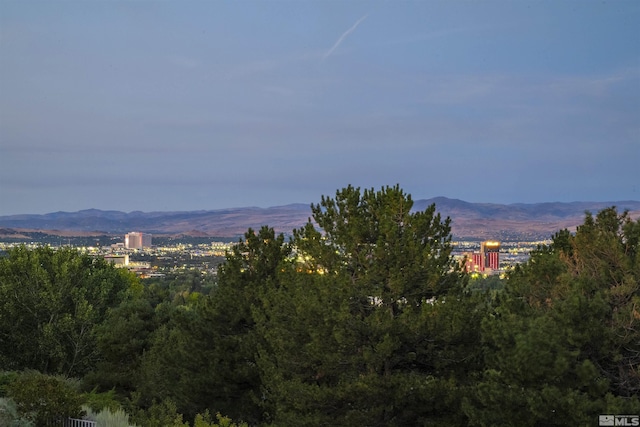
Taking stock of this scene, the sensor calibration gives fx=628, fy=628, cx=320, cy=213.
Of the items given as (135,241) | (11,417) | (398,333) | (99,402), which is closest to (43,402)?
(11,417)

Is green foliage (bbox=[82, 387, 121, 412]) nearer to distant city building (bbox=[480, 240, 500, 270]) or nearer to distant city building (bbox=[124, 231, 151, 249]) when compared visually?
distant city building (bbox=[480, 240, 500, 270])

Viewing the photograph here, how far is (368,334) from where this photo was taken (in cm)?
1413

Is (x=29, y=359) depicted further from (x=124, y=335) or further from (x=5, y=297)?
(x=124, y=335)

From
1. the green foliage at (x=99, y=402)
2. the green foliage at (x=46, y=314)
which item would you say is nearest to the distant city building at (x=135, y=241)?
the green foliage at (x=46, y=314)

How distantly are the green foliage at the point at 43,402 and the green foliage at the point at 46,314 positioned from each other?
57.1ft

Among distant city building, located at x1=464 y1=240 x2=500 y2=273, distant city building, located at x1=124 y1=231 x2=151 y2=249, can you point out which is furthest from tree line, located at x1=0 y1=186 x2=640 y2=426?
distant city building, located at x1=124 y1=231 x2=151 y2=249

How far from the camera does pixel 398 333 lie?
45.8ft

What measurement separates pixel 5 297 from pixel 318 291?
82.3ft

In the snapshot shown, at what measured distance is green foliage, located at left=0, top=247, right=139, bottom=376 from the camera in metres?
33.1

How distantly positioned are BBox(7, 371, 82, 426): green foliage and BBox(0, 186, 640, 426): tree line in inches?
2.5

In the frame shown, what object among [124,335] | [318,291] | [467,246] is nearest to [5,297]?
[124,335]

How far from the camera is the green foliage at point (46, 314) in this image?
3312 centimetres

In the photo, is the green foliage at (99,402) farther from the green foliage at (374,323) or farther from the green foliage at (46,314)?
the green foliage at (46,314)

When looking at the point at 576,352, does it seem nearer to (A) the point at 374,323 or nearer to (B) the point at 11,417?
(A) the point at 374,323
